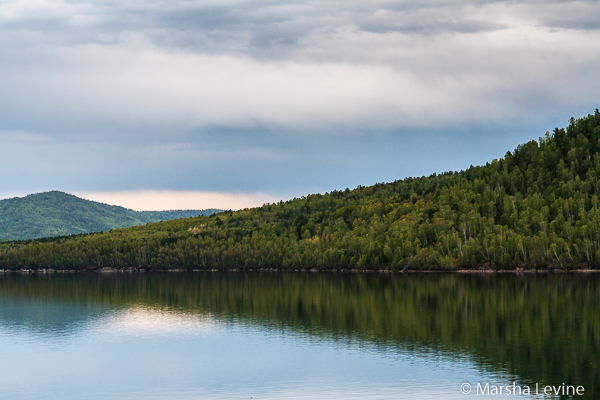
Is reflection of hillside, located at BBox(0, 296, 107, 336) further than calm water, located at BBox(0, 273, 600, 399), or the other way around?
reflection of hillside, located at BBox(0, 296, 107, 336)

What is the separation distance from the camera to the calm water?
199 ft

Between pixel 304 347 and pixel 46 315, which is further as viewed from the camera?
pixel 46 315

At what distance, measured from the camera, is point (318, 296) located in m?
148

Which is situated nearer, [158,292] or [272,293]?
[272,293]

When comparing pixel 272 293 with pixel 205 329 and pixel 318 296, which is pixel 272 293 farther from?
pixel 205 329

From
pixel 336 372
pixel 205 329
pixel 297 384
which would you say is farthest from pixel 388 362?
pixel 205 329

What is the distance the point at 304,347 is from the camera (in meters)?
80.4

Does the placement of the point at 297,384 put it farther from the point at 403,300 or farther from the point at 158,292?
the point at 158,292

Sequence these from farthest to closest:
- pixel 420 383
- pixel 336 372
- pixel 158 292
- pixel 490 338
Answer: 1. pixel 158 292
2. pixel 490 338
3. pixel 336 372
4. pixel 420 383

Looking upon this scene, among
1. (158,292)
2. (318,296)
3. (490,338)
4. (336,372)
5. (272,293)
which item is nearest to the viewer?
(336,372)

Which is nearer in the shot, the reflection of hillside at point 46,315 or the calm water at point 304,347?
the calm water at point 304,347

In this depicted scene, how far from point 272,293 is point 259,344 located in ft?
254

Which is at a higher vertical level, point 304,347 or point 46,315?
point 46,315

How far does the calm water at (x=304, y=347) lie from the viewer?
60625 mm
